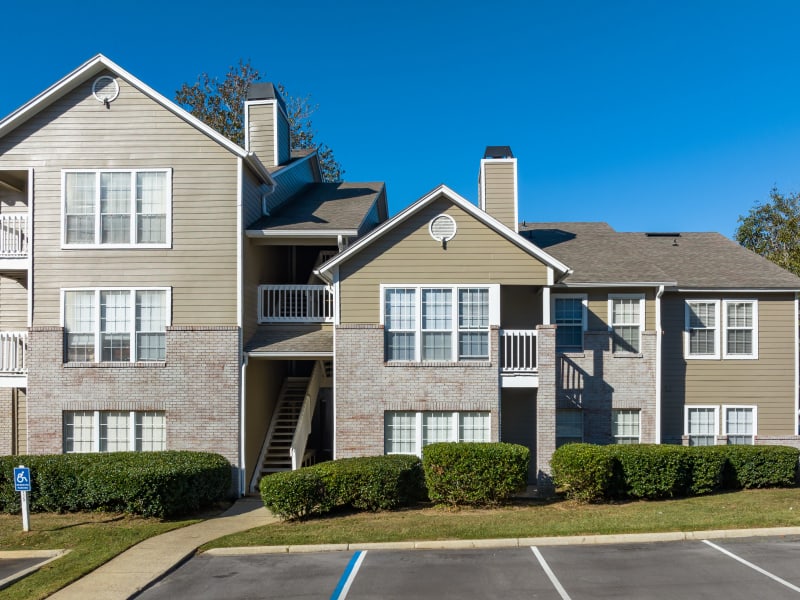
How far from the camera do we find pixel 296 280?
23016 millimetres

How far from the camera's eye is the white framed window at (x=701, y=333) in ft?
63.6

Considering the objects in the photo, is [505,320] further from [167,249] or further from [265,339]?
[167,249]

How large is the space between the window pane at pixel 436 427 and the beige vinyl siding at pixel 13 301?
429 inches

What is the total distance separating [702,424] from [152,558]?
47.6ft

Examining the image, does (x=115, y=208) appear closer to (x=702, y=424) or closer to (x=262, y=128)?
(x=262, y=128)

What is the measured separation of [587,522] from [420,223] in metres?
7.68

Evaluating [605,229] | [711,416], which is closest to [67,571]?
[711,416]

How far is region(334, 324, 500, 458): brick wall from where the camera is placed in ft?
55.7

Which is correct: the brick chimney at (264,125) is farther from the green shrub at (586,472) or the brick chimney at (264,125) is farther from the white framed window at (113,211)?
the green shrub at (586,472)

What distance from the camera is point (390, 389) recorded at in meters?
17.0

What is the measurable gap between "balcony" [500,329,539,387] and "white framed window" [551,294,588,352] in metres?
1.76

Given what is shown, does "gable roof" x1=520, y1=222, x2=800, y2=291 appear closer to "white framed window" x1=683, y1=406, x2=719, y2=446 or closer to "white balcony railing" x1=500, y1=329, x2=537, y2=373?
"white balcony railing" x1=500, y1=329, x2=537, y2=373

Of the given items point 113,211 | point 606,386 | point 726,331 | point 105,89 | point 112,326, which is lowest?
point 606,386

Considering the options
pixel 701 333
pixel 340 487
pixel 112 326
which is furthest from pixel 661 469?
pixel 112 326
